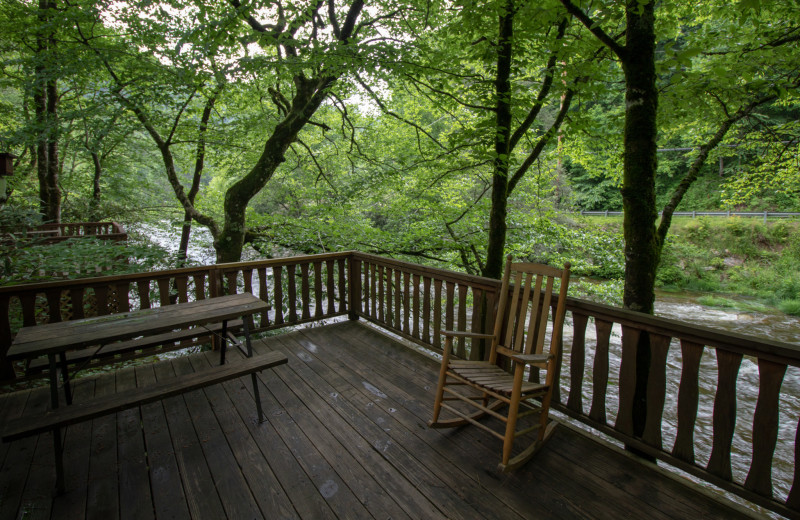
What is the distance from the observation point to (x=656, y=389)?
1.91m

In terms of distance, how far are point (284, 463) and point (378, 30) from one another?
6.36 meters

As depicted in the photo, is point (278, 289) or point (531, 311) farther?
point (278, 289)

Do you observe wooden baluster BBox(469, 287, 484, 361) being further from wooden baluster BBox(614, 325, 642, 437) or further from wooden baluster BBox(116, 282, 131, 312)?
wooden baluster BBox(116, 282, 131, 312)

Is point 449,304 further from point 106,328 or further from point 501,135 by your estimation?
point 106,328

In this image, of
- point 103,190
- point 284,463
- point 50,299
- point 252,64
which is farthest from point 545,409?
point 103,190

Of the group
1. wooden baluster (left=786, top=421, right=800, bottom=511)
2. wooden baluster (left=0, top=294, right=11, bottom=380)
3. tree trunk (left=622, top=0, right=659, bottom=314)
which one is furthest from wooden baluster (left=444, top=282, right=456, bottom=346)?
wooden baluster (left=0, top=294, right=11, bottom=380)

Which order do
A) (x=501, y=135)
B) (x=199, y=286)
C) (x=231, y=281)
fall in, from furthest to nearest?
(x=231, y=281), (x=199, y=286), (x=501, y=135)

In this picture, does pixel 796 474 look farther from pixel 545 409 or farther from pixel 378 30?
pixel 378 30

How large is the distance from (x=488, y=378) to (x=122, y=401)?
1973mm

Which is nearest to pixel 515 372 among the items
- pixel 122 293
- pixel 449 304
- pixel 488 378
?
pixel 488 378

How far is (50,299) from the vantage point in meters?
2.73

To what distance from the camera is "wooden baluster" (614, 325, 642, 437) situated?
2.02 metres

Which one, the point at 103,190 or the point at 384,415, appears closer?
the point at 384,415

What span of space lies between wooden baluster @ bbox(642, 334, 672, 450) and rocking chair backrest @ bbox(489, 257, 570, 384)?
0.47 meters
